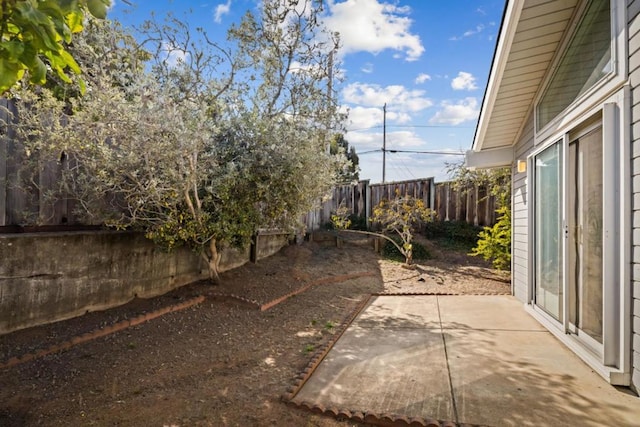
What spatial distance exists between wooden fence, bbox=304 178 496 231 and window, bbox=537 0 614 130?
17.8 feet

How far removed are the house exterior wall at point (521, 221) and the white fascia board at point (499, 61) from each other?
1.94ft

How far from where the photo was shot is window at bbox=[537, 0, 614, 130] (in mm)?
3294

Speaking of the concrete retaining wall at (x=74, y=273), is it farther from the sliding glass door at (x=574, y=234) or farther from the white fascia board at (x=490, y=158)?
the white fascia board at (x=490, y=158)

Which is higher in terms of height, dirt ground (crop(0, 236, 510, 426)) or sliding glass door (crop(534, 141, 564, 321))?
sliding glass door (crop(534, 141, 564, 321))

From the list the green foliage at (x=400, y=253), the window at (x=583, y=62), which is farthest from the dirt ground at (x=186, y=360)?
the window at (x=583, y=62)

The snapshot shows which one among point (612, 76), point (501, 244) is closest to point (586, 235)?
point (612, 76)

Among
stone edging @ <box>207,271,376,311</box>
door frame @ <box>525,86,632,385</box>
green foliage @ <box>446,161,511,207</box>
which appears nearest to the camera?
door frame @ <box>525,86,632,385</box>

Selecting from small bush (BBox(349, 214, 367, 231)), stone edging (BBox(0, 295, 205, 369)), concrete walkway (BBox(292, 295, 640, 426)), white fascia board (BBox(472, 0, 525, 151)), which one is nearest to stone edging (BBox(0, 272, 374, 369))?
stone edging (BBox(0, 295, 205, 369))

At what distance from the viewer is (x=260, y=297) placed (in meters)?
5.59

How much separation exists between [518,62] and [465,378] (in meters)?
3.76

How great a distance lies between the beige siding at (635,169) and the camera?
2660 millimetres

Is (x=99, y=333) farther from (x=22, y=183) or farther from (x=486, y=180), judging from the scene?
(x=486, y=180)

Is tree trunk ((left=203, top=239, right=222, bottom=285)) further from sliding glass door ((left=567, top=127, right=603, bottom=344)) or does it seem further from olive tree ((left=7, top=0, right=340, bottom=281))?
sliding glass door ((left=567, top=127, right=603, bottom=344))

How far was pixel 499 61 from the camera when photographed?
4457 millimetres
